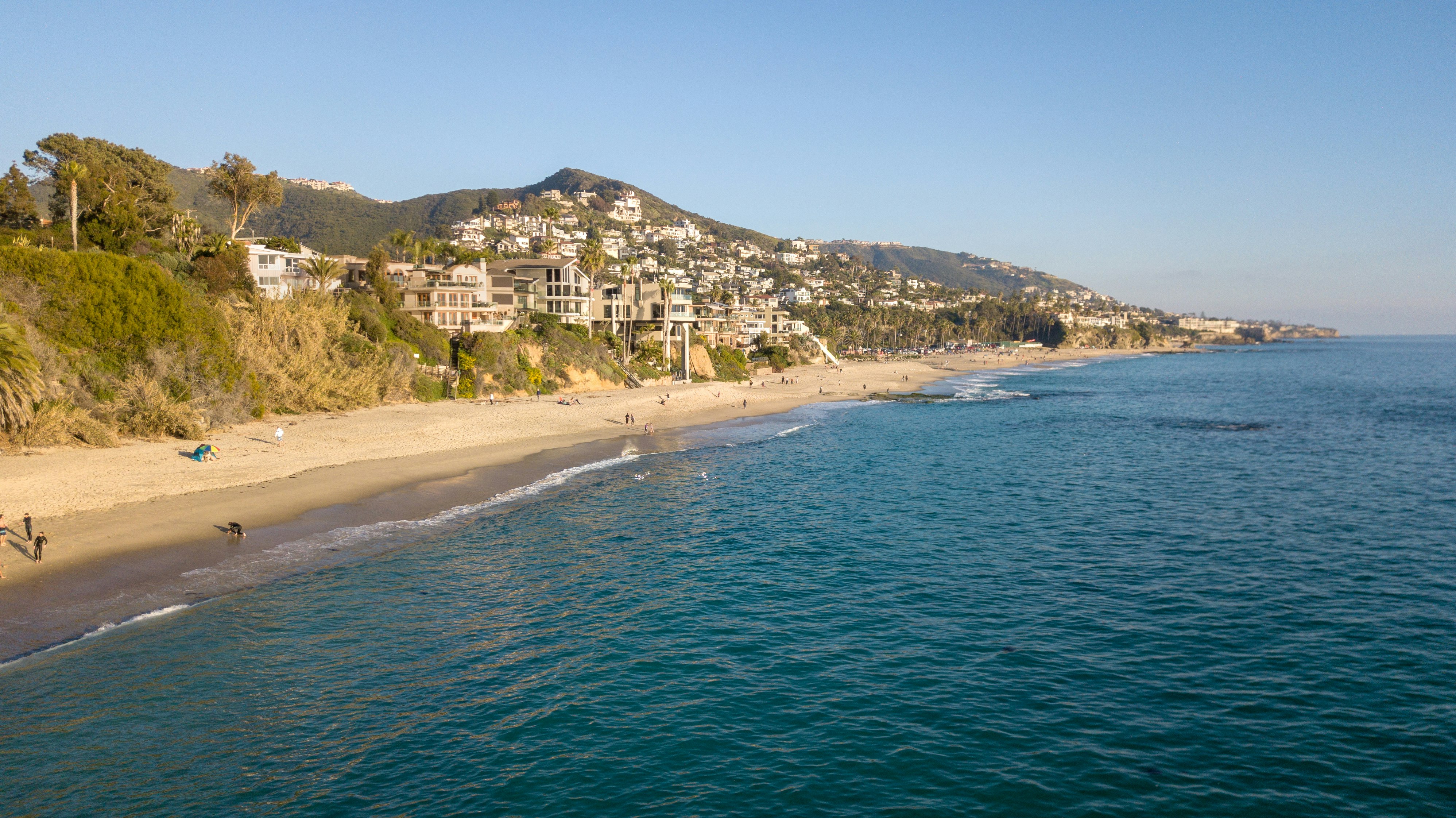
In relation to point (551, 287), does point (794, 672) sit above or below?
below

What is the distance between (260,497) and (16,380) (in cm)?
1059

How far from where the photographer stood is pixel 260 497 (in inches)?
1222

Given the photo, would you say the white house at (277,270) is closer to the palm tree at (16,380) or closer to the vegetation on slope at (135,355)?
the vegetation on slope at (135,355)

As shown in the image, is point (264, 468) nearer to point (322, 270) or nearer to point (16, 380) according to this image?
point (16, 380)

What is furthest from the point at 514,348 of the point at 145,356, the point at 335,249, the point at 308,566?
the point at 335,249

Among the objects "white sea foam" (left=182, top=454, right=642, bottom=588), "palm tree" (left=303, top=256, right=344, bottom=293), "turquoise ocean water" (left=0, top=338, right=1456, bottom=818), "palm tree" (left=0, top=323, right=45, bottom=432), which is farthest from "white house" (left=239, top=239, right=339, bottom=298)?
"turquoise ocean water" (left=0, top=338, right=1456, bottom=818)

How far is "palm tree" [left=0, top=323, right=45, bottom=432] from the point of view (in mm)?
30172

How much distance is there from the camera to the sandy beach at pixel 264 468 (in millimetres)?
24938

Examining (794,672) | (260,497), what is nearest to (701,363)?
(260,497)

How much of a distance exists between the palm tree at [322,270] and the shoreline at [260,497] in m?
14.3

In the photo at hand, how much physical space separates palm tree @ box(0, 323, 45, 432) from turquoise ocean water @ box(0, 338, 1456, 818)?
16.2 metres

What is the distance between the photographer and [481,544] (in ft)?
92.5

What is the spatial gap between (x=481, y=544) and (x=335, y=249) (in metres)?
179

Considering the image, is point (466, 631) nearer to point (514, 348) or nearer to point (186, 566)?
point (186, 566)
